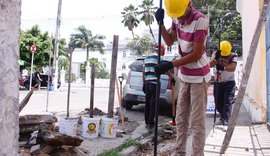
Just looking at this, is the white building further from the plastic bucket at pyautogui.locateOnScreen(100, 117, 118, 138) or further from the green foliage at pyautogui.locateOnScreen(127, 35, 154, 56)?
the plastic bucket at pyautogui.locateOnScreen(100, 117, 118, 138)

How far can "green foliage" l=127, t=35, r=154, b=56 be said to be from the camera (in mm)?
49844

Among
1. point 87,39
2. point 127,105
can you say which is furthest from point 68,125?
point 87,39

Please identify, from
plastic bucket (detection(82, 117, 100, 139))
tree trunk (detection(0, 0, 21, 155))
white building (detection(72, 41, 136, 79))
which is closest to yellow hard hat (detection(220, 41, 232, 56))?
plastic bucket (detection(82, 117, 100, 139))

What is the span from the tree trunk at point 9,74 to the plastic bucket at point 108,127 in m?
3.95

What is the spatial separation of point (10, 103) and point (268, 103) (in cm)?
584

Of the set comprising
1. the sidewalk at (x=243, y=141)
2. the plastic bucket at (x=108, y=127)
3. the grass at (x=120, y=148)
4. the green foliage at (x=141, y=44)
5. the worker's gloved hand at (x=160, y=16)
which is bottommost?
the grass at (x=120, y=148)

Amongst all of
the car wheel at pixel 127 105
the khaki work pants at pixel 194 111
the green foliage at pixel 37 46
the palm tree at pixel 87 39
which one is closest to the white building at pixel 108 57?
the palm tree at pixel 87 39

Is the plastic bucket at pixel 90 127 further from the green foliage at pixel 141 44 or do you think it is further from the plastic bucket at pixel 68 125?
the green foliage at pixel 141 44

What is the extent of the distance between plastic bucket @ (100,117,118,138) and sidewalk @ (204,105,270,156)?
1.62 m

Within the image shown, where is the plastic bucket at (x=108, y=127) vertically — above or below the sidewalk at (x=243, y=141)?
above

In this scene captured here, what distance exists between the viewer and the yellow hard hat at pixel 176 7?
10.7 ft

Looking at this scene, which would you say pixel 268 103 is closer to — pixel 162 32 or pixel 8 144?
pixel 162 32

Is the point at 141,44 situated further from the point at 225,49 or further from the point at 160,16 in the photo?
the point at 160,16

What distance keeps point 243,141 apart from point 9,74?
4468 mm
